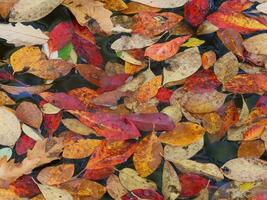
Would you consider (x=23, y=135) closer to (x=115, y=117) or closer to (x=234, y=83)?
(x=115, y=117)

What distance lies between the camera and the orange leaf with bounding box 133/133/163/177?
4.23ft

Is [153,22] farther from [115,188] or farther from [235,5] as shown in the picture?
[115,188]

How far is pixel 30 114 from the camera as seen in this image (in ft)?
4.46

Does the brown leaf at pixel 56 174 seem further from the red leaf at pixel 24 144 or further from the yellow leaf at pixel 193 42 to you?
the yellow leaf at pixel 193 42

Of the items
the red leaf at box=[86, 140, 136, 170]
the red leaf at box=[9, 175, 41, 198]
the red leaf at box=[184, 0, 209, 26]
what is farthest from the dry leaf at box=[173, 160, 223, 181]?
the red leaf at box=[184, 0, 209, 26]

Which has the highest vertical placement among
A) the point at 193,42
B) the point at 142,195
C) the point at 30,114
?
the point at 193,42

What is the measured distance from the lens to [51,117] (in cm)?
136

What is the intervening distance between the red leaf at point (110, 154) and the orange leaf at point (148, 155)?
2 cm

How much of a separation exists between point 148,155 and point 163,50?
343mm

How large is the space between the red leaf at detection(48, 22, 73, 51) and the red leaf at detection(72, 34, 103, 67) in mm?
24

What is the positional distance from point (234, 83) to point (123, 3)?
0.43 meters

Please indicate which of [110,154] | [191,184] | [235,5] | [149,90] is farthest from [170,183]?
[235,5]

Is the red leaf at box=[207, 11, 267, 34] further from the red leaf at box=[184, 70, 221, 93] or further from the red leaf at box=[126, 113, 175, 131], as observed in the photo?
the red leaf at box=[126, 113, 175, 131]

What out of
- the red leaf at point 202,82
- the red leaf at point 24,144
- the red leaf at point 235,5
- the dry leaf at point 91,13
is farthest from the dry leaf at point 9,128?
the red leaf at point 235,5
